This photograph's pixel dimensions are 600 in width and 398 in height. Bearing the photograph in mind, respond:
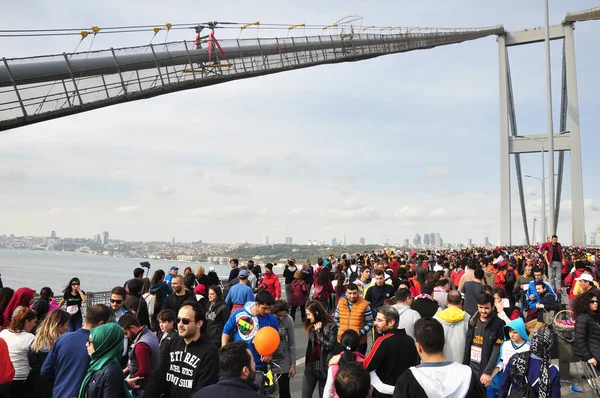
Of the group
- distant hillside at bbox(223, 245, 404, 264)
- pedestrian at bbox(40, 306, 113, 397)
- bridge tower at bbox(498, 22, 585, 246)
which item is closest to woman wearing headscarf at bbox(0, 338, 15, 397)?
pedestrian at bbox(40, 306, 113, 397)

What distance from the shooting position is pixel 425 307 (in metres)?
6.21

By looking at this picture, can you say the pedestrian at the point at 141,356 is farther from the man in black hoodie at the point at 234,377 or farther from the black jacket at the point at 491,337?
the black jacket at the point at 491,337

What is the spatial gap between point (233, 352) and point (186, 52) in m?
19.6

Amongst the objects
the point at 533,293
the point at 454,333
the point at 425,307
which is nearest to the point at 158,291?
the point at 425,307

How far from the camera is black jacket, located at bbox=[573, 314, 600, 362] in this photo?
582cm

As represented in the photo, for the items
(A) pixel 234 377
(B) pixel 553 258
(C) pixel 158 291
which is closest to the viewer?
(A) pixel 234 377

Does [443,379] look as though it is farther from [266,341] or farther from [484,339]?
[484,339]

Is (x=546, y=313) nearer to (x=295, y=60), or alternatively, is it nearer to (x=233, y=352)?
(x=233, y=352)

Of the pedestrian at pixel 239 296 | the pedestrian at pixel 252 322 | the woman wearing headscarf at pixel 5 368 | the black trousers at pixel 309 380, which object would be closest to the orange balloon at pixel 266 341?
the pedestrian at pixel 252 322

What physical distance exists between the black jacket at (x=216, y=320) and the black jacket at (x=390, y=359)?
2846mm

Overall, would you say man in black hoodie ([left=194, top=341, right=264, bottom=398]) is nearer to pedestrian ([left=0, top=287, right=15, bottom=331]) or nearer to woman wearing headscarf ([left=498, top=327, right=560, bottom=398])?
woman wearing headscarf ([left=498, top=327, right=560, bottom=398])

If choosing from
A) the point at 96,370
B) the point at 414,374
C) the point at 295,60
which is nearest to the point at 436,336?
the point at 414,374

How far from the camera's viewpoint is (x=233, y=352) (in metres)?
3.14

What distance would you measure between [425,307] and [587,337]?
1.72 meters
